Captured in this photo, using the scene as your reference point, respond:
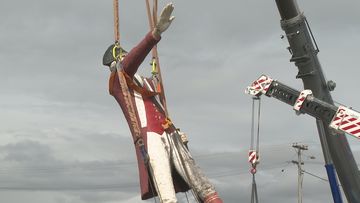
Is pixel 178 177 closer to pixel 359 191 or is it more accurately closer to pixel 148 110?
pixel 148 110

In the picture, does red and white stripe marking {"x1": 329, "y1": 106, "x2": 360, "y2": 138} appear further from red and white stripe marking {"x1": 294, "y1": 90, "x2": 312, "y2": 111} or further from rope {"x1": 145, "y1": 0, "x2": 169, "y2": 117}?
rope {"x1": 145, "y1": 0, "x2": 169, "y2": 117}

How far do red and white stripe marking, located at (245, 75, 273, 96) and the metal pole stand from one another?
0.63 meters

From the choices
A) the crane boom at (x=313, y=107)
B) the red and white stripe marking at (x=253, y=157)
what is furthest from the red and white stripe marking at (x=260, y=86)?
the red and white stripe marking at (x=253, y=157)

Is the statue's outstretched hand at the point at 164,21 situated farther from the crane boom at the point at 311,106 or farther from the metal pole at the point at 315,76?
the metal pole at the point at 315,76

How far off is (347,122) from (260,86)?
2118mm

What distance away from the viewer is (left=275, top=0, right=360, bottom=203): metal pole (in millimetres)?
9328

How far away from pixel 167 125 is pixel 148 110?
0.82ft

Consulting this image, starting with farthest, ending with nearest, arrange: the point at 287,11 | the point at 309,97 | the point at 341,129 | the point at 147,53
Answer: the point at 287,11
the point at 309,97
the point at 341,129
the point at 147,53

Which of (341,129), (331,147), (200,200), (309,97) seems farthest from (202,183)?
(331,147)

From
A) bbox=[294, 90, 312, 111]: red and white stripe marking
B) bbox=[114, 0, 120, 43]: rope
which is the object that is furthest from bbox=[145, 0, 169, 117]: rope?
bbox=[294, 90, 312, 111]: red and white stripe marking

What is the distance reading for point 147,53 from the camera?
5871 millimetres

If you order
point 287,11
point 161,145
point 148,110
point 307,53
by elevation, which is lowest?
point 161,145

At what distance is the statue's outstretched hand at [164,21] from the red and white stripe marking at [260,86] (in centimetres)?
396

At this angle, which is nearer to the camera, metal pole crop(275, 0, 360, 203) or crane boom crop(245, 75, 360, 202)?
crane boom crop(245, 75, 360, 202)
